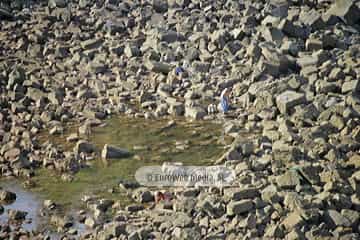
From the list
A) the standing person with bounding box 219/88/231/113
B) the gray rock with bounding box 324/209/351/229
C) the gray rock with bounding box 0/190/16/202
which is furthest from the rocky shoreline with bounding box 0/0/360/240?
the gray rock with bounding box 0/190/16/202

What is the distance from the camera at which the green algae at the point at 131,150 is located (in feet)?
32.4

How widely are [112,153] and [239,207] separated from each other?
2.57m

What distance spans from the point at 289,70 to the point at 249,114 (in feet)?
4.44

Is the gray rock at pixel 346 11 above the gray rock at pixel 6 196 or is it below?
above

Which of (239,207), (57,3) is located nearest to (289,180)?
(239,207)

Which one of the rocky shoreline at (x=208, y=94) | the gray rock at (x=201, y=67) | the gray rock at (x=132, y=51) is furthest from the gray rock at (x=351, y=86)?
the gray rock at (x=132, y=51)

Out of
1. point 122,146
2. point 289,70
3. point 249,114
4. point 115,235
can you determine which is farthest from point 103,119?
point 115,235

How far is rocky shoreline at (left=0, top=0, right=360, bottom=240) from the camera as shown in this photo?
8.61 metres

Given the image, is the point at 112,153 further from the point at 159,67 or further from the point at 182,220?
the point at 159,67

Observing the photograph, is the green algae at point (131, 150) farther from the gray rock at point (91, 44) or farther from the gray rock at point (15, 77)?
the gray rock at point (91, 44)

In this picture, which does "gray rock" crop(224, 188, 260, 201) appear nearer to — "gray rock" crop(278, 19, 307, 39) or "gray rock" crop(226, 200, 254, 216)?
"gray rock" crop(226, 200, 254, 216)

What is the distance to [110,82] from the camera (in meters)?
12.8

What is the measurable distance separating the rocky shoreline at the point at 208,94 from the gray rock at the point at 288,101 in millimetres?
15

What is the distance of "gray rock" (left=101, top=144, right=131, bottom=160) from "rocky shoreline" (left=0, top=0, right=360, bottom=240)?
0.61ft
